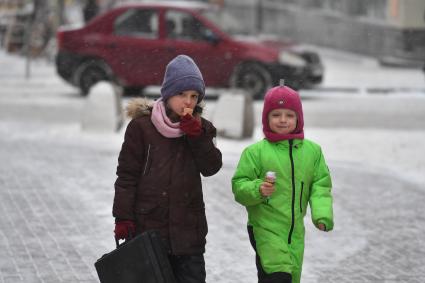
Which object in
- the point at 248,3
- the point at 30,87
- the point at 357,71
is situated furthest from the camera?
the point at 248,3

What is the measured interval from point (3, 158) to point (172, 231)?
734 cm

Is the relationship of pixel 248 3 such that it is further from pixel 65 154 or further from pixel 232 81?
pixel 65 154

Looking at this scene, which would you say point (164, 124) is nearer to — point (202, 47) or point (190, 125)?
point (190, 125)

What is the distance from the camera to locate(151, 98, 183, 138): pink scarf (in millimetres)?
4840

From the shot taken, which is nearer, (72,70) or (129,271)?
(129,271)

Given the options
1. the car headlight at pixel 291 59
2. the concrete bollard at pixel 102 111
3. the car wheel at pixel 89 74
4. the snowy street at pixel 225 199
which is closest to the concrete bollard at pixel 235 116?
the snowy street at pixel 225 199

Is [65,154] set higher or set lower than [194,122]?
lower

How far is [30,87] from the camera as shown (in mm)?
23250

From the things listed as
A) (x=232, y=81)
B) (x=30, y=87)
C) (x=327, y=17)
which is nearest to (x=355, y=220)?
(x=232, y=81)

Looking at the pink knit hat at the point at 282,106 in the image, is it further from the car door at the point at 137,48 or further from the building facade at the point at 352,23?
the building facade at the point at 352,23

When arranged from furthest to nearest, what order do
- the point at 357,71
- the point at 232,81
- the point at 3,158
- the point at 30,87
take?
the point at 357,71 < the point at 30,87 < the point at 232,81 < the point at 3,158

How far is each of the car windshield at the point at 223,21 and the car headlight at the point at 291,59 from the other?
0.96 meters

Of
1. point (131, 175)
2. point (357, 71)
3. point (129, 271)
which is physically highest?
point (131, 175)

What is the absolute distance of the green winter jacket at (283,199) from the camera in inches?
199
